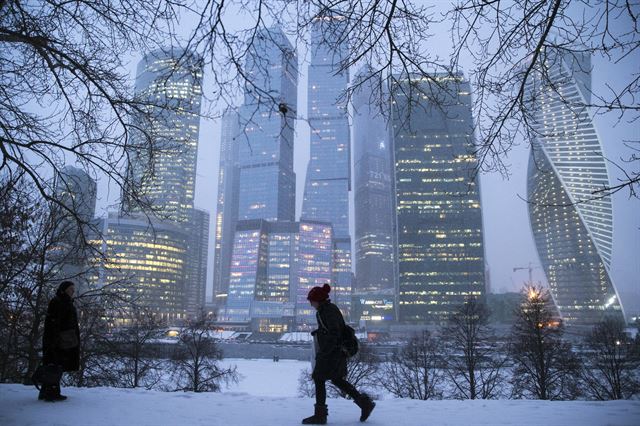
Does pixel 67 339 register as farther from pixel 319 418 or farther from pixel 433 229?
pixel 433 229

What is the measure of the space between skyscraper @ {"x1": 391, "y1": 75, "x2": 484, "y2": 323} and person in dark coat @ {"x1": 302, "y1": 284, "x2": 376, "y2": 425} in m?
130

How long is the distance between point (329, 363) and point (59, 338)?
12.6 ft

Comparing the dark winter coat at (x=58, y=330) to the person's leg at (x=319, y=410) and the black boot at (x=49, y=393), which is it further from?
the person's leg at (x=319, y=410)

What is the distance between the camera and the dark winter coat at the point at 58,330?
5.50m

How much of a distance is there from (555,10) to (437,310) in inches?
Answer: 5460

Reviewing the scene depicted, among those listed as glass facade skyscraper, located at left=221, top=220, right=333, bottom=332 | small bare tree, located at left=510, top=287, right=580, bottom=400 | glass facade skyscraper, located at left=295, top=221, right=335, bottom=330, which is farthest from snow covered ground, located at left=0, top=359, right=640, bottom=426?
glass facade skyscraper, located at left=295, top=221, right=335, bottom=330

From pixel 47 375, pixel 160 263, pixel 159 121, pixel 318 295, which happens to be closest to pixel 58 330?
pixel 47 375

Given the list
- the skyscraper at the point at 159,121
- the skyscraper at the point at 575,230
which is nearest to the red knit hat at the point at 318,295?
the skyscraper at the point at 159,121

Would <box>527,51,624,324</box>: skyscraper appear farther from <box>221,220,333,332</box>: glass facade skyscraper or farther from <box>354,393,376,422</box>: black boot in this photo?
<box>354,393,376,422</box>: black boot

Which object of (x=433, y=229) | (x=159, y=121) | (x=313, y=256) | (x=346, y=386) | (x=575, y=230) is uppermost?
(x=575, y=230)

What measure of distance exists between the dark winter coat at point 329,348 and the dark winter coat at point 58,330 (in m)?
3.61

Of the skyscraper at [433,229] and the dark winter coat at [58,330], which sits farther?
the skyscraper at [433,229]

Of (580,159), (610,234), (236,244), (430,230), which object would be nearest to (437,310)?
(430,230)

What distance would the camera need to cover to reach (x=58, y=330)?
553 cm
